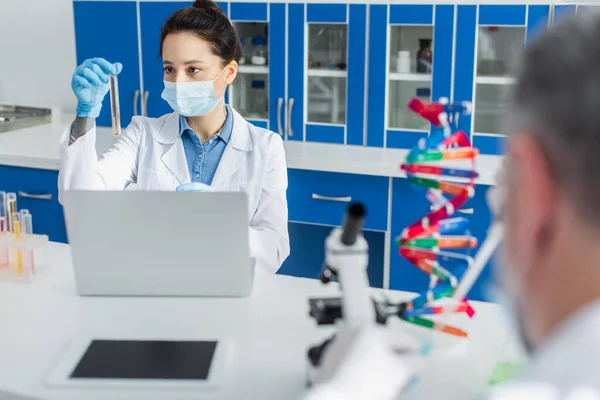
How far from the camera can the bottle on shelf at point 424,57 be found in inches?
114

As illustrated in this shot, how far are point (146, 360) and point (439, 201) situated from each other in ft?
1.93

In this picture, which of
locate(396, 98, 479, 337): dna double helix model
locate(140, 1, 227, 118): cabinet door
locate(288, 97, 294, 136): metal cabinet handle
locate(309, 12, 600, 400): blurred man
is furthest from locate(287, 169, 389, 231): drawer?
locate(309, 12, 600, 400): blurred man

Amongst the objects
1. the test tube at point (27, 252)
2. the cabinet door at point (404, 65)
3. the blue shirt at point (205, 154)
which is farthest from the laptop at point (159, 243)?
the cabinet door at point (404, 65)

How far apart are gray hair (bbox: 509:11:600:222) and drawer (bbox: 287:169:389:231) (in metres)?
2.09

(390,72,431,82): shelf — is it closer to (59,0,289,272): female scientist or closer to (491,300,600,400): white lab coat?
(59,0,289,272): female scientist

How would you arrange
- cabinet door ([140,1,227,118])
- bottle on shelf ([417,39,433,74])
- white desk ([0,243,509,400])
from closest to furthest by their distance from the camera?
1. white desk ([0,243,509,400])
2. bottle on shelf ([417,39,433,74])
3. cabinet door ([140,1,227,118])

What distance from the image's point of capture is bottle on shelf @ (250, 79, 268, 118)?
10.5 ft

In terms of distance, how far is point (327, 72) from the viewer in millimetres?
3061

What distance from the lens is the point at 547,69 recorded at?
0.65 m

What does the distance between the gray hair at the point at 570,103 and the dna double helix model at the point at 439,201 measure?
483mm

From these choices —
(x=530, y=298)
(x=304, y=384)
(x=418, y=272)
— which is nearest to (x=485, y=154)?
(x=418, y=272)

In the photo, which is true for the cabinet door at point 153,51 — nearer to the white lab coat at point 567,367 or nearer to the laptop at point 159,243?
the laptop at point 159,243

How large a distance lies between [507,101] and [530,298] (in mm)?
214

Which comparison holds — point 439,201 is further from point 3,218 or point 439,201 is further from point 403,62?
point 403,62
